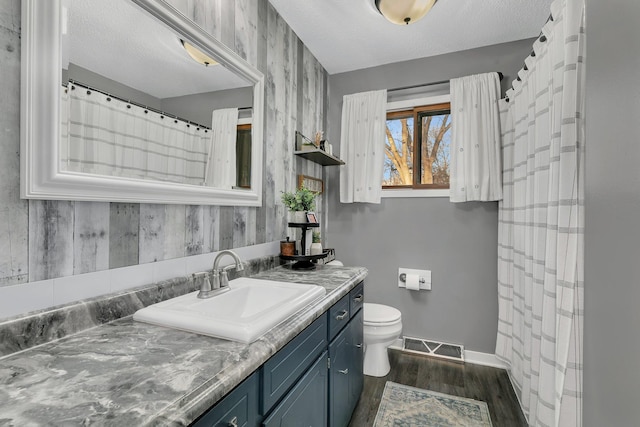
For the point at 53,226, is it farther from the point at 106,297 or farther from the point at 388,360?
the point at 388,360

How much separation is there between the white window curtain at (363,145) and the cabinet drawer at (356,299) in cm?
108

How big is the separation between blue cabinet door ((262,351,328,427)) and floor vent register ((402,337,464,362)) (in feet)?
5.09

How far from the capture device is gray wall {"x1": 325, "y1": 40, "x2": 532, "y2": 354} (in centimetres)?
244

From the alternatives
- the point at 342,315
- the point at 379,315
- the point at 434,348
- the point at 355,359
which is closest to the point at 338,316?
the point at 342,315

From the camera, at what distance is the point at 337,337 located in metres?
1.46

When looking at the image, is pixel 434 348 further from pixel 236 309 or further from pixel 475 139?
pixel 236 309

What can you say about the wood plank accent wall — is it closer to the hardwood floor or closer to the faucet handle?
the faucet handle

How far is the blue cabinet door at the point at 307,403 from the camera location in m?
0.92

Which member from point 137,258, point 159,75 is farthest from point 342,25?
point 137,258

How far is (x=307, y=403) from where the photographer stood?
1112 millimetres

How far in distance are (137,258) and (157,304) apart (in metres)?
0.20

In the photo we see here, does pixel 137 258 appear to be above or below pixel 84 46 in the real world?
below

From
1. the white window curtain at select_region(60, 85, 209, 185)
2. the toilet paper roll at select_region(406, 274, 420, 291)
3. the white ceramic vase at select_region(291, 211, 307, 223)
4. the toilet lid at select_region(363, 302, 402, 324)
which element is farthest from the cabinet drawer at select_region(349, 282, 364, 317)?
the white window curtain at select_region(60, 85, 209, 185)

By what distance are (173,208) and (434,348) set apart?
2.41 m
